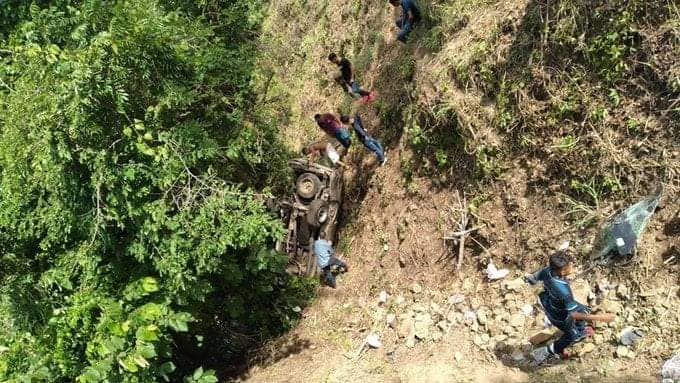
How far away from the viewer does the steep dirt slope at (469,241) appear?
568 centimetres

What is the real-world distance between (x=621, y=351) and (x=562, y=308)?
0.89 meters

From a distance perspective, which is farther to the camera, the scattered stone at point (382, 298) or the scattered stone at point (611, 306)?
the scattered stone at point (382, 298)

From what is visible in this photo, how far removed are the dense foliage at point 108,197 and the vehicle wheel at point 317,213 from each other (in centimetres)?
137

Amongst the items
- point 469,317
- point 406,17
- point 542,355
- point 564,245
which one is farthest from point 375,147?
point 542,355

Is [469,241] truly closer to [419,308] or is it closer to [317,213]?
[419,308]

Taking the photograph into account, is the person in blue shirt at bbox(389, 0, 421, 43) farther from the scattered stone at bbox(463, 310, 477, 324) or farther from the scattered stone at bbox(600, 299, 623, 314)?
the scattered stone at bbox(600, 299, 623, 314)

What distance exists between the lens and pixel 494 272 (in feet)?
22.7

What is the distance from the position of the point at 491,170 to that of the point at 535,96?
112 centimetres

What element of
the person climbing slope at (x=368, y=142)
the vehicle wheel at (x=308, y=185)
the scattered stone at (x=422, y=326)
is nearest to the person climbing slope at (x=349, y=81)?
the person climbing slope at (x=368, y=142)

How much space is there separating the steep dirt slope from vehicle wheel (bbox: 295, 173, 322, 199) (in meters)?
0.99

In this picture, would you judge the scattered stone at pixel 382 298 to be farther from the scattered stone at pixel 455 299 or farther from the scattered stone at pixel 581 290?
the scattered stone at pixel 581 290

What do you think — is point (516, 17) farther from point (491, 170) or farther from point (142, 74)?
point (142, 74)

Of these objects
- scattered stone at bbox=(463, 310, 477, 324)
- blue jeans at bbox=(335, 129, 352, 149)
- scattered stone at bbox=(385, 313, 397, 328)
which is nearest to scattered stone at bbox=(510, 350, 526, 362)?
scattered stone at bbox=(463, 310, 477, 324)

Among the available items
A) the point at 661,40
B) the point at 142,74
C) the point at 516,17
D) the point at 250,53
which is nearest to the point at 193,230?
the point at 142,74
